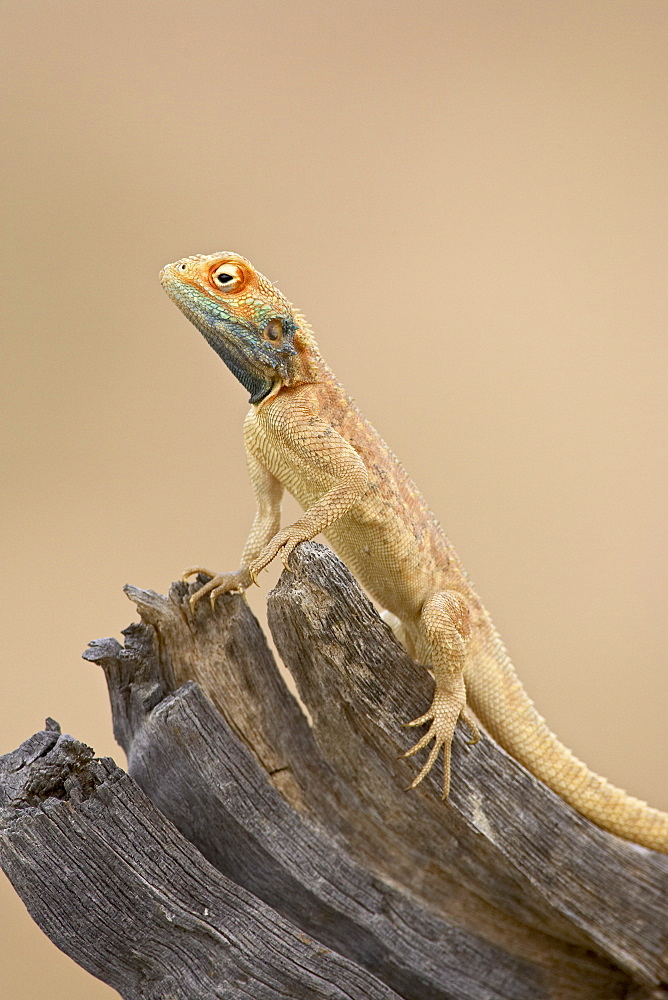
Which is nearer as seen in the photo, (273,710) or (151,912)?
(151,912)

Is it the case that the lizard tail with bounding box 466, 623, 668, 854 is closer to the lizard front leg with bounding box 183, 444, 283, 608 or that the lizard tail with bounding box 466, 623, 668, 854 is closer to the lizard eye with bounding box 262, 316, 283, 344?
the lizard front leg with bounding box 183, 444, 283, 608

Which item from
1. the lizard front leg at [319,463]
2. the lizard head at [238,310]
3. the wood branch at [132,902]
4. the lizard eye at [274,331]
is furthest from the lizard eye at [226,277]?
the wood branch at [132,902]

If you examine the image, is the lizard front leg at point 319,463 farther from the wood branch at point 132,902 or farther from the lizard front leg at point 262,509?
the wood branch at point 132,902

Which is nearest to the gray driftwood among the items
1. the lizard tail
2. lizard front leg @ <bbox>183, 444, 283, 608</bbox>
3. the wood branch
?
the wood branch

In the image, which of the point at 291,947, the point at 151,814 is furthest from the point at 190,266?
the point at 291,947

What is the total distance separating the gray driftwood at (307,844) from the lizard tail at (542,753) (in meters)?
0.14

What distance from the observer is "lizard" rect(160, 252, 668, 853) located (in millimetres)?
3682

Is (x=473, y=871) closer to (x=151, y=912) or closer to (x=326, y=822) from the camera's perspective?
(x=326, y=822)

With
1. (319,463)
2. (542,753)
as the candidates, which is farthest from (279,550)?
(542,753)

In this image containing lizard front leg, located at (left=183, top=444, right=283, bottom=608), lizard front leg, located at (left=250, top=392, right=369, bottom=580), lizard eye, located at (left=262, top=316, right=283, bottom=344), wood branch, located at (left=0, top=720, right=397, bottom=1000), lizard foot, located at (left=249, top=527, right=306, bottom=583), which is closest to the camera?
wood branch, located at (left=0, top=720, right=397, bottom=1000)

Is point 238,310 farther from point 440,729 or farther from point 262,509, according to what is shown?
point 440,729

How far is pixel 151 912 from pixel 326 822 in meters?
0.80

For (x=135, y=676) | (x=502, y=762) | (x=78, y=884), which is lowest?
(x=78, y=884)

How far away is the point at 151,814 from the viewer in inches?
134
